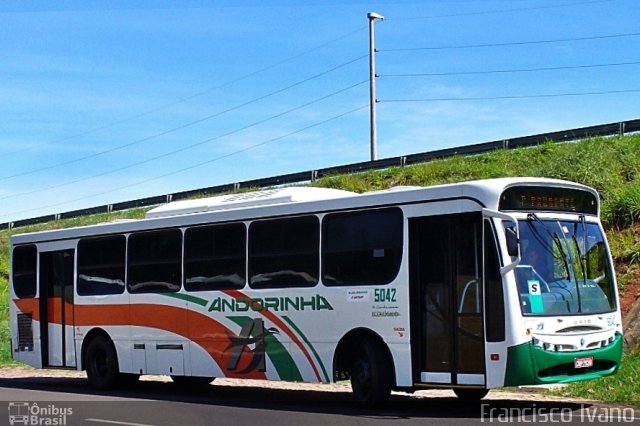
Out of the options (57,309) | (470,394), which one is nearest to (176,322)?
(57,309)

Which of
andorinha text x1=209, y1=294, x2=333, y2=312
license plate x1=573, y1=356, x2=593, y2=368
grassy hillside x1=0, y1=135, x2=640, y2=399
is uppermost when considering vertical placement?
grassy hillside x1=0, y1=135, x2=640, y2=399

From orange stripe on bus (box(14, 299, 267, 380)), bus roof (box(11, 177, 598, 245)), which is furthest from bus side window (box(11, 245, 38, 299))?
orange stripe on bus (box(14, 299, 267, 380))

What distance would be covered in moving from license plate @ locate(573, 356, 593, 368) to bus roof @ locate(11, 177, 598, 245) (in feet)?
7.22

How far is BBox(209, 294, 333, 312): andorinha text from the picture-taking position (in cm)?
1570

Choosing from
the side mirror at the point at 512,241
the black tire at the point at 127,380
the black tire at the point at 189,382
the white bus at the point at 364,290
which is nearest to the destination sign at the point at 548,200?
the white bus at the point at 364,290

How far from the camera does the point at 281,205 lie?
16594mm

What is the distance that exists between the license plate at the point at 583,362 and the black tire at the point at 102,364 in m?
9.45

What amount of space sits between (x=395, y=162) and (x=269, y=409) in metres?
19.9

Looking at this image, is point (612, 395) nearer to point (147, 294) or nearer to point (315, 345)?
point (315, 345)

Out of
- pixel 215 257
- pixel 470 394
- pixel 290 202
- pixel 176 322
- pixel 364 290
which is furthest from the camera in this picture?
pixel 176 322

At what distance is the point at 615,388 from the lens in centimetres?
1556

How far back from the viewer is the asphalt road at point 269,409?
13328 millimetres

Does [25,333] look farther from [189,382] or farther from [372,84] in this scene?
[372,84]

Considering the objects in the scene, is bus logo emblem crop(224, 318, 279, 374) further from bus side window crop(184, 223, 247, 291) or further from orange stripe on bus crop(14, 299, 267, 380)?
bus side window crop(184, 223, 247, 291)
